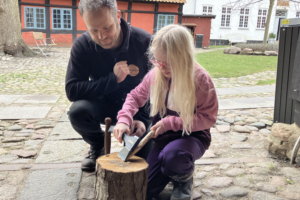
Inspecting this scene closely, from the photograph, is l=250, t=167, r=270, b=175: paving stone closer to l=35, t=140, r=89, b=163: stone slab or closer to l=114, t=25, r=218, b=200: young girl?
l=114, t=25, r=218, b=200: young girl

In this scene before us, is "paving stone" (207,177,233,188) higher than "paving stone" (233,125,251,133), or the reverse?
"paving stone" (233,125,251,133)

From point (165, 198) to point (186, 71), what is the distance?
95 cm

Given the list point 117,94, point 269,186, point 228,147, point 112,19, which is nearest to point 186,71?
point 112,19

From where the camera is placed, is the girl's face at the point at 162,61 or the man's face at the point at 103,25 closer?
the girl's face at the point at 162,61

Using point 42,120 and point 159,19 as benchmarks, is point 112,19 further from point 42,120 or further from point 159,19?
point 159,19

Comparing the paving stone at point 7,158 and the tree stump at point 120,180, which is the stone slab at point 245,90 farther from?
the tree stump at point 120,180

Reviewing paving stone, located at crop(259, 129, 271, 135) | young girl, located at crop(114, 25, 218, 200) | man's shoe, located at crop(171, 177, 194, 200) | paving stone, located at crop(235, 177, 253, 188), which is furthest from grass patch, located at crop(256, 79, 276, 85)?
man's shoe, located at crop(171, 177, 194, 200)

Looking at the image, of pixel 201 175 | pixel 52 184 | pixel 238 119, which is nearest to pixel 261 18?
pixel 238 119

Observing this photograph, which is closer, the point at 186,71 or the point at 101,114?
the point at 186,71

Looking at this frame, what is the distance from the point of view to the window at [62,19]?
57.5 ft

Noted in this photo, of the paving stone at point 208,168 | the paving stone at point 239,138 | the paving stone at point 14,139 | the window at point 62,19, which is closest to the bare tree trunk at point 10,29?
the window at point 62,19

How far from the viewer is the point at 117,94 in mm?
2434

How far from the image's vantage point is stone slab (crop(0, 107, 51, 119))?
3.96m

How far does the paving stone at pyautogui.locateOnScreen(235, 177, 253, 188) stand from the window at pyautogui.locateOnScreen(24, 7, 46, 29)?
17.9m
